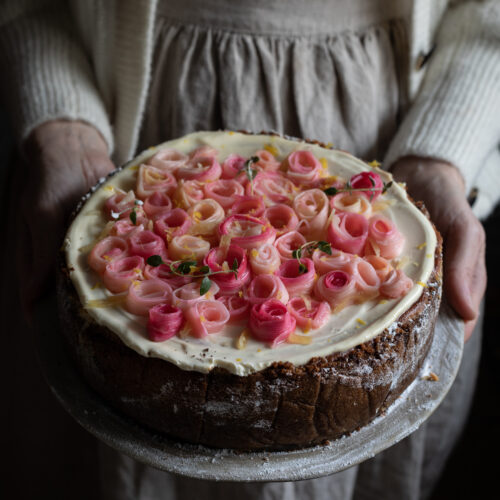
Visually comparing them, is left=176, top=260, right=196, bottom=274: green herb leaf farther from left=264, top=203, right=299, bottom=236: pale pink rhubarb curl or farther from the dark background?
the dark background

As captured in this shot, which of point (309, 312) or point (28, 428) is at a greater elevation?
point (309, 312)

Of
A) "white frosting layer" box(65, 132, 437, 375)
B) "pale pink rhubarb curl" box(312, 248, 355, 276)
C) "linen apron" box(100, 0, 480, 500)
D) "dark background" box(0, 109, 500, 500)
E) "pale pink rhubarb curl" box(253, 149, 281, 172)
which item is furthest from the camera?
"dark background" box(0, 109, 500, 500)

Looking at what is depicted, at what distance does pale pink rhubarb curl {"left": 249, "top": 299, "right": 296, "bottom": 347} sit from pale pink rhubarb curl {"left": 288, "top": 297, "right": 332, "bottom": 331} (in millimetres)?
14

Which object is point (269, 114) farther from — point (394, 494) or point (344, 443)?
point (394, 494)

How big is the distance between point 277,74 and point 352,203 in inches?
15.7

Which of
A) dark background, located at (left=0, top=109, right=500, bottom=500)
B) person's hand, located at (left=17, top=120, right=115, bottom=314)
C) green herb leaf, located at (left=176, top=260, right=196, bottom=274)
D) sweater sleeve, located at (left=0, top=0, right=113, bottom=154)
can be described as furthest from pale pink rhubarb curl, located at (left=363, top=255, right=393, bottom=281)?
dark background, located at (left=0, top=109, right=500, bottom=500)

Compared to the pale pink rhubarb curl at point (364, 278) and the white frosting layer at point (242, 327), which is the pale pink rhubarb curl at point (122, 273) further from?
the pale pink rhubarb curl at point (364, 278)

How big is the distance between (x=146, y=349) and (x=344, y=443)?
371mm

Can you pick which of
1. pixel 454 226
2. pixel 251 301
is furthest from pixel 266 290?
pixel 454 226

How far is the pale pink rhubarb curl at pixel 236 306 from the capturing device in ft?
3.27

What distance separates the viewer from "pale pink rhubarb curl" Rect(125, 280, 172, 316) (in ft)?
3.27

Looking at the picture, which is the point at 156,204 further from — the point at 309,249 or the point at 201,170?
the point at 309,249

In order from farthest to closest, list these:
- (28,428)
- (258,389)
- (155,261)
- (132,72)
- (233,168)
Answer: (28,428) < (132,72) < (233,168) < (155,261) < (258,389)

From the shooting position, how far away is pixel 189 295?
99 centimetres
